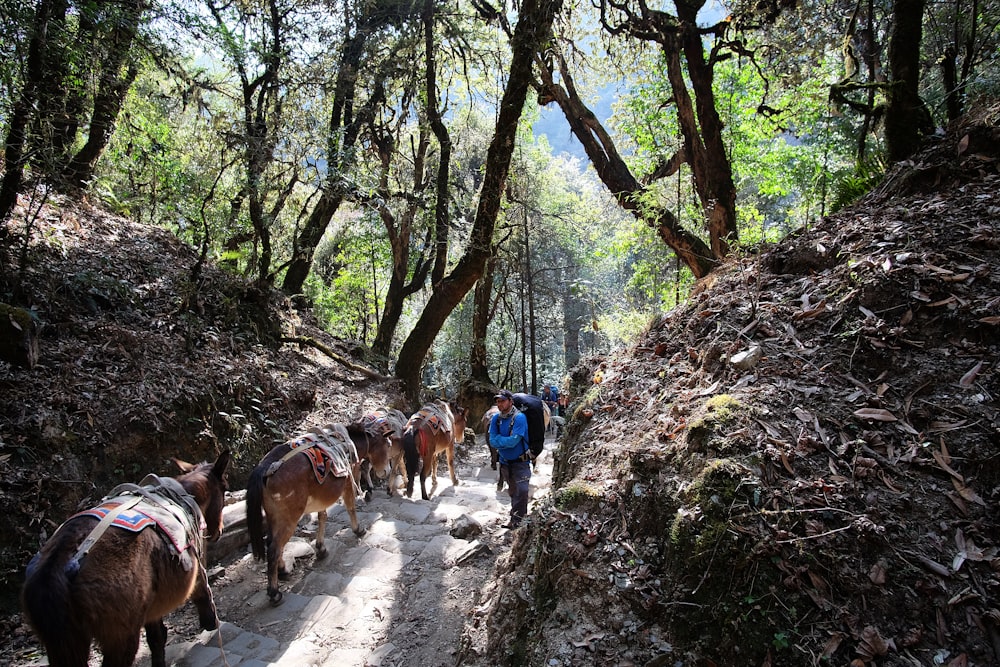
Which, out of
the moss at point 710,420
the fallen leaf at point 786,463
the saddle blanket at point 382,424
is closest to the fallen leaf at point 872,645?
the fallen leaf at point 786,463

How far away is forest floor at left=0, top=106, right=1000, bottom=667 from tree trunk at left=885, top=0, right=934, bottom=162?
31.2 inches

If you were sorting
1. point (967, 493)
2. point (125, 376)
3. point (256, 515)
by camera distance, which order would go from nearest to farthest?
1. point (967, 493)
2. point (256, 515)
3. point (125, 376)

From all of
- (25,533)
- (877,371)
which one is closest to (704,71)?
(877,371)

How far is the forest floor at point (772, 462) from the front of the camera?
2.69m

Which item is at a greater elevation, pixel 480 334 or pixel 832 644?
Result: pixel 480 334

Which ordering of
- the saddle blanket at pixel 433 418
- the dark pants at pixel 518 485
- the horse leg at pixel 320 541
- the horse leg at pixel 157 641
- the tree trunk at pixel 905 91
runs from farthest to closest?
the saddle blanket at pixel 433 418, the dark pants at pixel 518 485, the horse leg at pixel 320 541, the tree trunk at pixel 905 91, the horse leg at pixel 157 641

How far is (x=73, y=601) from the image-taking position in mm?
3279

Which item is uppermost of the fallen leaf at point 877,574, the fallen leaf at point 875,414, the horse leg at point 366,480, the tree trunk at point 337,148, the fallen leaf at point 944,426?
the tree trunk at point 337,148

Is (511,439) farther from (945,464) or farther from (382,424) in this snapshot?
(945,464)

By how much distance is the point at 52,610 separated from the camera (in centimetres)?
315

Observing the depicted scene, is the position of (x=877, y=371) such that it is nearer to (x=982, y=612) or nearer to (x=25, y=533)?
(x=982, y=612)

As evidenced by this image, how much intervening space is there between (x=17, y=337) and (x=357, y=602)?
17.9 feet

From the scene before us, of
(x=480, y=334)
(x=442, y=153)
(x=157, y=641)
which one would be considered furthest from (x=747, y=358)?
(x=480, y=334)

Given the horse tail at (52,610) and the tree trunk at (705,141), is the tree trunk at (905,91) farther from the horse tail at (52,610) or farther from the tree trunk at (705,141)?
the horse tail at (52,610)
